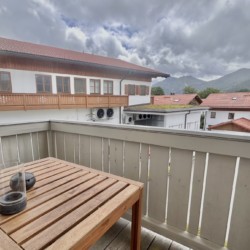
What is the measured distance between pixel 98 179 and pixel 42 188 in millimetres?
309

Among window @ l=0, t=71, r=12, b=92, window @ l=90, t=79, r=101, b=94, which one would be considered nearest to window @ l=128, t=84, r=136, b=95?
window @ l=90, t=79, r=101, b=94

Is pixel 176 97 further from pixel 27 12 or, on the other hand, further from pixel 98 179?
pixel 98 179

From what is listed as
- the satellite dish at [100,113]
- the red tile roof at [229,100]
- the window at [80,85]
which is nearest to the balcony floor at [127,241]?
the satellite dish at [100,113]

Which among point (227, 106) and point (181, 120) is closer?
point (181, 120)

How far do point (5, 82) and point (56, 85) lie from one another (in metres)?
2.13

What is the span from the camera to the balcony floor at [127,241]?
1.28 metres

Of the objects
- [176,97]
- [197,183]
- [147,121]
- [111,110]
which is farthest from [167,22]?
[176,97]

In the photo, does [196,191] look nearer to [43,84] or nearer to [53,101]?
[53,101]

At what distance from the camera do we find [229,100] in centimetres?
1123

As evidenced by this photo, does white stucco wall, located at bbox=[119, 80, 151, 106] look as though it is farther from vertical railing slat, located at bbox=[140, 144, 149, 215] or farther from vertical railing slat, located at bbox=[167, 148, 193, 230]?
vertical railing slat, located at bbox=[167, 148, 193, 230]

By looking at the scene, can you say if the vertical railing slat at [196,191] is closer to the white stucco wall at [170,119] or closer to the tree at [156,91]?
the white stucco wall at [170,119]

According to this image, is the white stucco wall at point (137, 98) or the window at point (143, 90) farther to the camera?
the window at point (143, 90)

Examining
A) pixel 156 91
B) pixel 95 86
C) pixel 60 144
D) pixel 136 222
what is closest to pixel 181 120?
pixel 156 91

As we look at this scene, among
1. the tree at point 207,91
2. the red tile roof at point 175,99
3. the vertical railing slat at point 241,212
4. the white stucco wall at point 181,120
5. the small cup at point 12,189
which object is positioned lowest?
the white stucco wall at point 181,120
